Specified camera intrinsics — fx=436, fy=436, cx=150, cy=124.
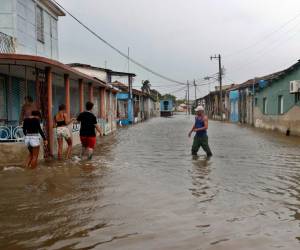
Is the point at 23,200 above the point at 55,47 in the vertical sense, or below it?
below

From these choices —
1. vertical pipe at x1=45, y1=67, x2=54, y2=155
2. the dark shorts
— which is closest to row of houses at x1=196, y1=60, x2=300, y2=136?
the dark shorts

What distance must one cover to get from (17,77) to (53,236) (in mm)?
11163

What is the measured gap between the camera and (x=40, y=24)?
18062 millimetres

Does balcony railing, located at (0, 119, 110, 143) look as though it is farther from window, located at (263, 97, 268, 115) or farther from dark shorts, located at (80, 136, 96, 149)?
window, located at (263, 97, 268, 115)

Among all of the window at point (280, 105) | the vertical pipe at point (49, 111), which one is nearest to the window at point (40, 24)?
the vertical pipe at point (49, 111)

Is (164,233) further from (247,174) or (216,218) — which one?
(247,174)

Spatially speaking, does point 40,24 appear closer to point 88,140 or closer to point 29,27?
point 29,27

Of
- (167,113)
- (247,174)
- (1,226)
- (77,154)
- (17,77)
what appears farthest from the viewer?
(167,113)

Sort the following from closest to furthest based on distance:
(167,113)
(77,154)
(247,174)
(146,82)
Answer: (247,174) < (77,154) < (146,82) < (167,113)

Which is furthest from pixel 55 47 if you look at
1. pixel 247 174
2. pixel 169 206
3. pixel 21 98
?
pixel 169 206

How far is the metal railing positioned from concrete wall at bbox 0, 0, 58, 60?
249 mm

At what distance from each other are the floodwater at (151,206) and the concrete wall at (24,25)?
634cm

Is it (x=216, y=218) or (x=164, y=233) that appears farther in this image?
(x=216, y=218)

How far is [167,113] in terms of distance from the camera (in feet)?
238
